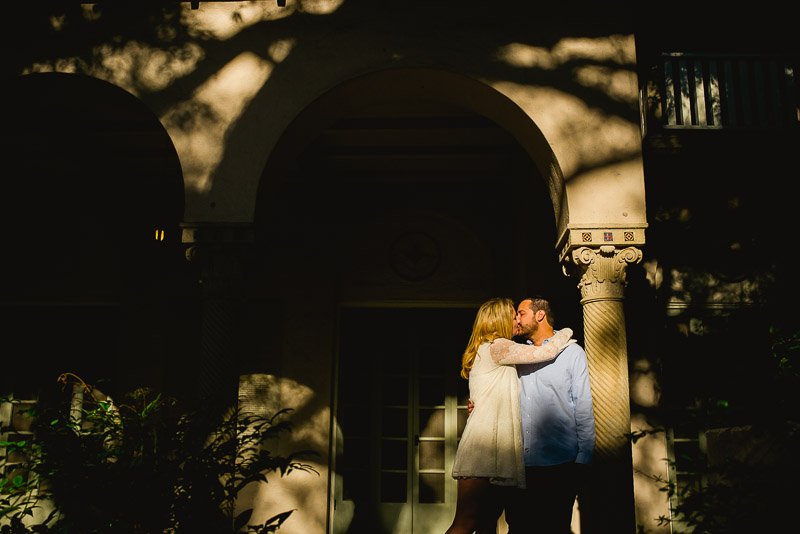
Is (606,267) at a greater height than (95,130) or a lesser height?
lesser

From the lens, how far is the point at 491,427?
3.77 metres

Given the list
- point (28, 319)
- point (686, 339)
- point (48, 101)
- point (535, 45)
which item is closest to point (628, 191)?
point (535, 45)

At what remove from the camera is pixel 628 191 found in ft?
15.8

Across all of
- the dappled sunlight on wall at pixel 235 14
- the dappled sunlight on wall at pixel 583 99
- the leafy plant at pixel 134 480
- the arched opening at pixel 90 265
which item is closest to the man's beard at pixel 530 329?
the dappled sunlight on wall at pixel 583 99

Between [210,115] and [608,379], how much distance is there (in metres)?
3.91

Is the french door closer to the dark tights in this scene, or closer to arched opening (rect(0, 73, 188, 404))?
arched opening (rect(0, 73, 188, 404))

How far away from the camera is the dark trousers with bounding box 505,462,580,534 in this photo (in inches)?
146

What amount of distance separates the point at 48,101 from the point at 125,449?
397 centimetres

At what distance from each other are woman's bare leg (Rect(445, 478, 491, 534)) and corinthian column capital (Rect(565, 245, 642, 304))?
5.83 ft

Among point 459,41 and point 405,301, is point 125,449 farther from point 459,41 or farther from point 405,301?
point 405,301

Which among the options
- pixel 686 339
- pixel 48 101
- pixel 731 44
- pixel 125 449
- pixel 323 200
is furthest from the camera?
pixel 731 44

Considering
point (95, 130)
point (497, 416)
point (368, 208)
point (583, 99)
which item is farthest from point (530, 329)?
point (95, 130)

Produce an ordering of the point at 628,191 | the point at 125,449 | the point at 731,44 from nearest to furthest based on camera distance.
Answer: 1. the point at 125,449
2. the point at 628,191
3. the point at 731,44

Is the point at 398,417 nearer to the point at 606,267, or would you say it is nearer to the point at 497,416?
the point at 606,267
